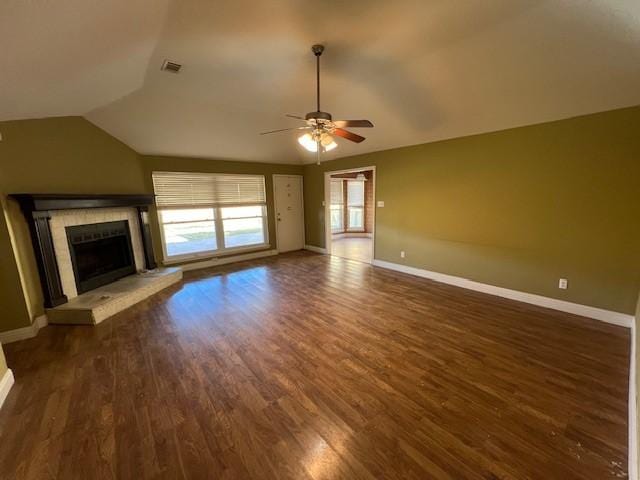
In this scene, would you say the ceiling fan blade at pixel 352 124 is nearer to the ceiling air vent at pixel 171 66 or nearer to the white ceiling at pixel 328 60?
the white ceiling at pixel 328 60

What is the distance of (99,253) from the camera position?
3.99 meters

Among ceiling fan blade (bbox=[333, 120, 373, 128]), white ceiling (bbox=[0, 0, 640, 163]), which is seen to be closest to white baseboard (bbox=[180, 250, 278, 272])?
white ceiling (bbox=[0, 0, 640, 163])

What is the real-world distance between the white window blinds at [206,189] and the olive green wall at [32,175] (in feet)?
3.63

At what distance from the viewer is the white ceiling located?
1888 millimetres

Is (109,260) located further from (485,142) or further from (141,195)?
(485,142)

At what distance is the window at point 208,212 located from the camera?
510cm

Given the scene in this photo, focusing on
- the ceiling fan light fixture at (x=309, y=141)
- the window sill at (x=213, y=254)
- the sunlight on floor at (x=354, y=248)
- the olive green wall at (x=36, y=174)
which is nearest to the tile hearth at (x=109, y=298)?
the olive green wall at (x=36, y=174)

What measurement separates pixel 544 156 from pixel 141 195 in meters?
6.03

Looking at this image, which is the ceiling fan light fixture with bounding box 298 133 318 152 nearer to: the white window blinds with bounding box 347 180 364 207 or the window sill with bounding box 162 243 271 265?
the window sill with bounding box 162 243 271 265

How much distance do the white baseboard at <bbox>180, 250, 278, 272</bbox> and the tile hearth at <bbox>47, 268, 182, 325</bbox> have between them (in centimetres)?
75

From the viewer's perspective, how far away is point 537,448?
1514 millimetres

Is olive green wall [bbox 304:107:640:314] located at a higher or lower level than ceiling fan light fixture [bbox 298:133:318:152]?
lower

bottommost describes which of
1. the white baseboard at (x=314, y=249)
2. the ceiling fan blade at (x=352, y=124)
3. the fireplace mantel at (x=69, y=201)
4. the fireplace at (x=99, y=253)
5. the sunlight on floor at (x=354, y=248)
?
the sunlight on floor at (x=354, y=248)

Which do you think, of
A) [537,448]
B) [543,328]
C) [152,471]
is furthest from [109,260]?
[543,328]
